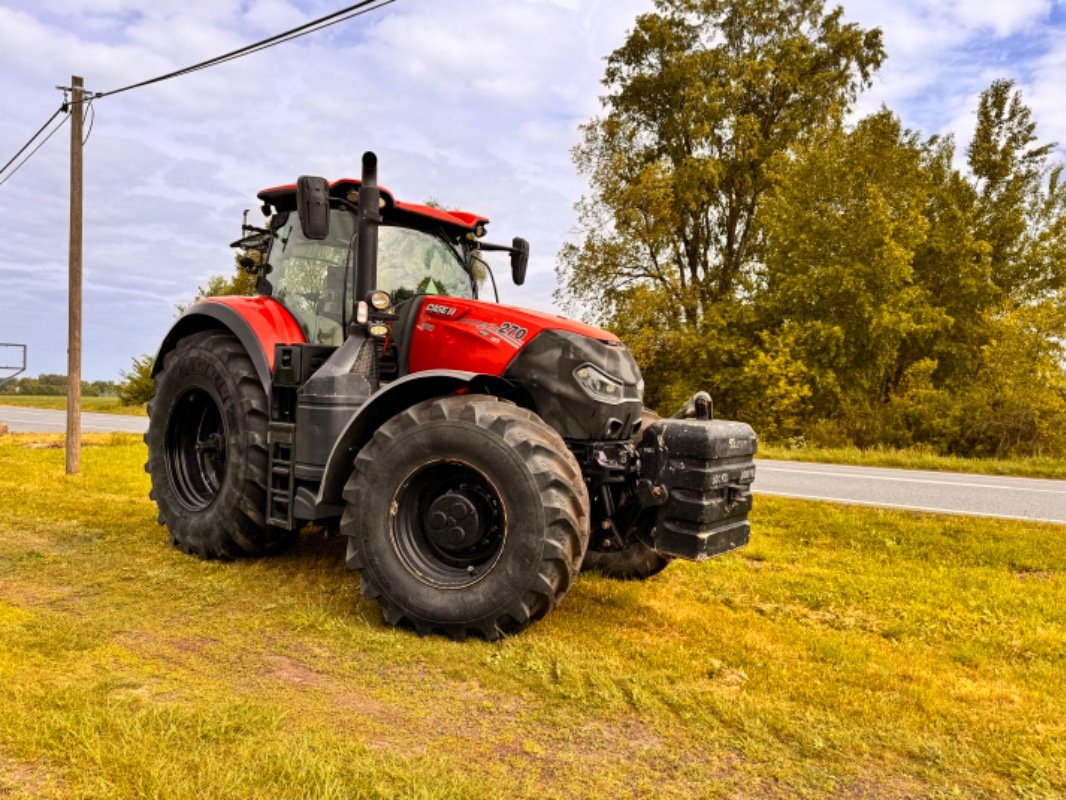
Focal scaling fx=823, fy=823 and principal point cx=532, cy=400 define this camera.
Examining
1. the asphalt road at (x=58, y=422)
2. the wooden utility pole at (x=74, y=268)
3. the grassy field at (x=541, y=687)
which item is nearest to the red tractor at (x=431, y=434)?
the grassy field at (x=541, y=687)

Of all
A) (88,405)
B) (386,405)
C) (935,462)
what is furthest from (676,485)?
(88,405)

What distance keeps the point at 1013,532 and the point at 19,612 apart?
7248 millimetres

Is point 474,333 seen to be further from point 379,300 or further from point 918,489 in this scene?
point 918,489

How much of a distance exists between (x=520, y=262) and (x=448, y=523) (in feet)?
8.40

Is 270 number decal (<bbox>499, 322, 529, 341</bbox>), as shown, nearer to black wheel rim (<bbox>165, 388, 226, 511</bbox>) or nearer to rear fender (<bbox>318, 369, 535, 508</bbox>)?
rear fender (<bbox>318, 369, 535, 508</bbox>)

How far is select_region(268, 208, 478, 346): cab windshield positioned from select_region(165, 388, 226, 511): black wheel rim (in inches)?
43.9

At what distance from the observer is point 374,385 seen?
475 cm

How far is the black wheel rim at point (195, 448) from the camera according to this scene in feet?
19.4

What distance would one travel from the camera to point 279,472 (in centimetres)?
491

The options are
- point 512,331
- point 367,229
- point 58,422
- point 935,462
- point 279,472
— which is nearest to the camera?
point 512,331

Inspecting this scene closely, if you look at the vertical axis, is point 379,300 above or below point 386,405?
above

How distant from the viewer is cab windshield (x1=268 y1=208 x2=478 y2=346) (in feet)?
17.0

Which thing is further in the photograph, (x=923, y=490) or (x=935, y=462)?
(x=935, y=462)

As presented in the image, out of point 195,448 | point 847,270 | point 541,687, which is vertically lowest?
point 541,687
